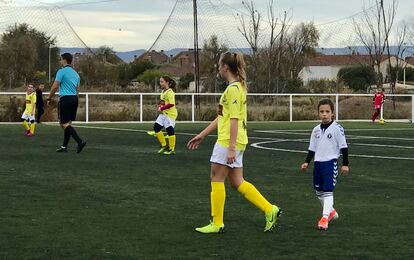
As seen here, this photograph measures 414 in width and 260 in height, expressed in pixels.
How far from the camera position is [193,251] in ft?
23.0

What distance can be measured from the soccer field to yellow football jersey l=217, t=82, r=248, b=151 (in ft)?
2.91

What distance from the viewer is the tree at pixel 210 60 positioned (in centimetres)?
4731

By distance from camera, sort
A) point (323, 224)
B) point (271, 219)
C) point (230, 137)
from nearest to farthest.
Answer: point (230, 137) < point (271, 219) < point (323, 224)

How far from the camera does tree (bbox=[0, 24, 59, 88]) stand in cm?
4956

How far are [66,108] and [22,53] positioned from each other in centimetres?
3738

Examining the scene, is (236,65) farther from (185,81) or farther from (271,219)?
(185,81)

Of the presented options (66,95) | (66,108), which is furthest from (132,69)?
(66,108)

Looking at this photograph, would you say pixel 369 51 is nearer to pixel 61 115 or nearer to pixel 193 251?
pixel 61 115

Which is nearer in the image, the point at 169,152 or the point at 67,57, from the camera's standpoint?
the point at 67,57

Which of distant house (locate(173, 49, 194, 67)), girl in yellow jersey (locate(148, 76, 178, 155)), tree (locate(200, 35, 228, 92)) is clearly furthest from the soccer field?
distant house (locate(173, 49, 194, 67))

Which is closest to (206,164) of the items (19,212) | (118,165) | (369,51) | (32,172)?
(118,165)

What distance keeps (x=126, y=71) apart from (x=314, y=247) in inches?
2099

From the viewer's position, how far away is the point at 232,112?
7.81 meters

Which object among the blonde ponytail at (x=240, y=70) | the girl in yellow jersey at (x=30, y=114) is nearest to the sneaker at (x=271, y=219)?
the blonde ponytail at (x=240, y=70)
